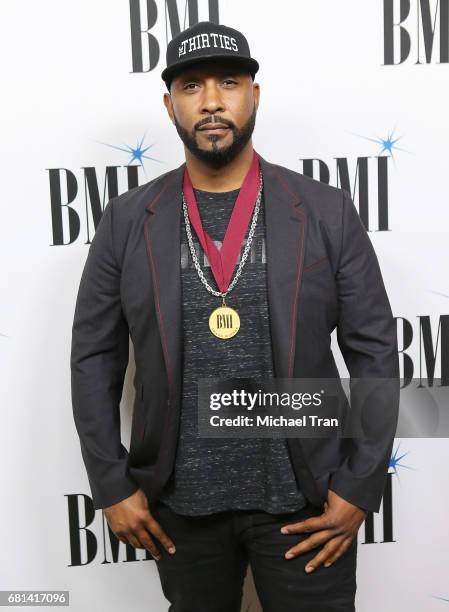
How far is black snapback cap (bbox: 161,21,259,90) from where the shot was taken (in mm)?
1436

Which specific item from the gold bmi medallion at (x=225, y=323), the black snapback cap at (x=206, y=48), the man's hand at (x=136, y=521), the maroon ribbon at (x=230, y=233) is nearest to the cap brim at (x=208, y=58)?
the black snapback cap at (x=206, y=48)

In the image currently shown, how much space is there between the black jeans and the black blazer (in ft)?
0.35

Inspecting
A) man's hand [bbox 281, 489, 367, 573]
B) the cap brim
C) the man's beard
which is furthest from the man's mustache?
man's hand [bbox 281, 489, 367, 573]

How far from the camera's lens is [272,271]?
1421 millimetres

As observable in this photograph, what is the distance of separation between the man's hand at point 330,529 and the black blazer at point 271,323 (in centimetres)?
2

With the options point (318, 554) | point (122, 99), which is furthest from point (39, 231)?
point (318, 554)

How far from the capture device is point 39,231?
1948 millimetres

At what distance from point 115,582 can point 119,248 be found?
1128 mm

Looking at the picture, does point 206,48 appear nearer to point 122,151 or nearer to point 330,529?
point 122,151

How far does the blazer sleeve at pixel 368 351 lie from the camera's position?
4.76 ft

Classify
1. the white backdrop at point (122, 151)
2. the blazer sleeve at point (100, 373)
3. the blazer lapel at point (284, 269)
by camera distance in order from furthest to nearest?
the white backdrop at point (122, 151) → the blazer sleeve at point (100, 373) → the blazer lapel at point (284, 269)

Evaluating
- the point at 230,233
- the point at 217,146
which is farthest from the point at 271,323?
the point at 217,146

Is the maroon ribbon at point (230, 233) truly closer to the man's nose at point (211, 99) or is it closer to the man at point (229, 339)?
the man at point (229, 339)

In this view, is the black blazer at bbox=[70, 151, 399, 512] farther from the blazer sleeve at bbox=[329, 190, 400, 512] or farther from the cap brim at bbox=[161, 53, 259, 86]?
the cap brim at bbox=[161, 53, 259, 86]
